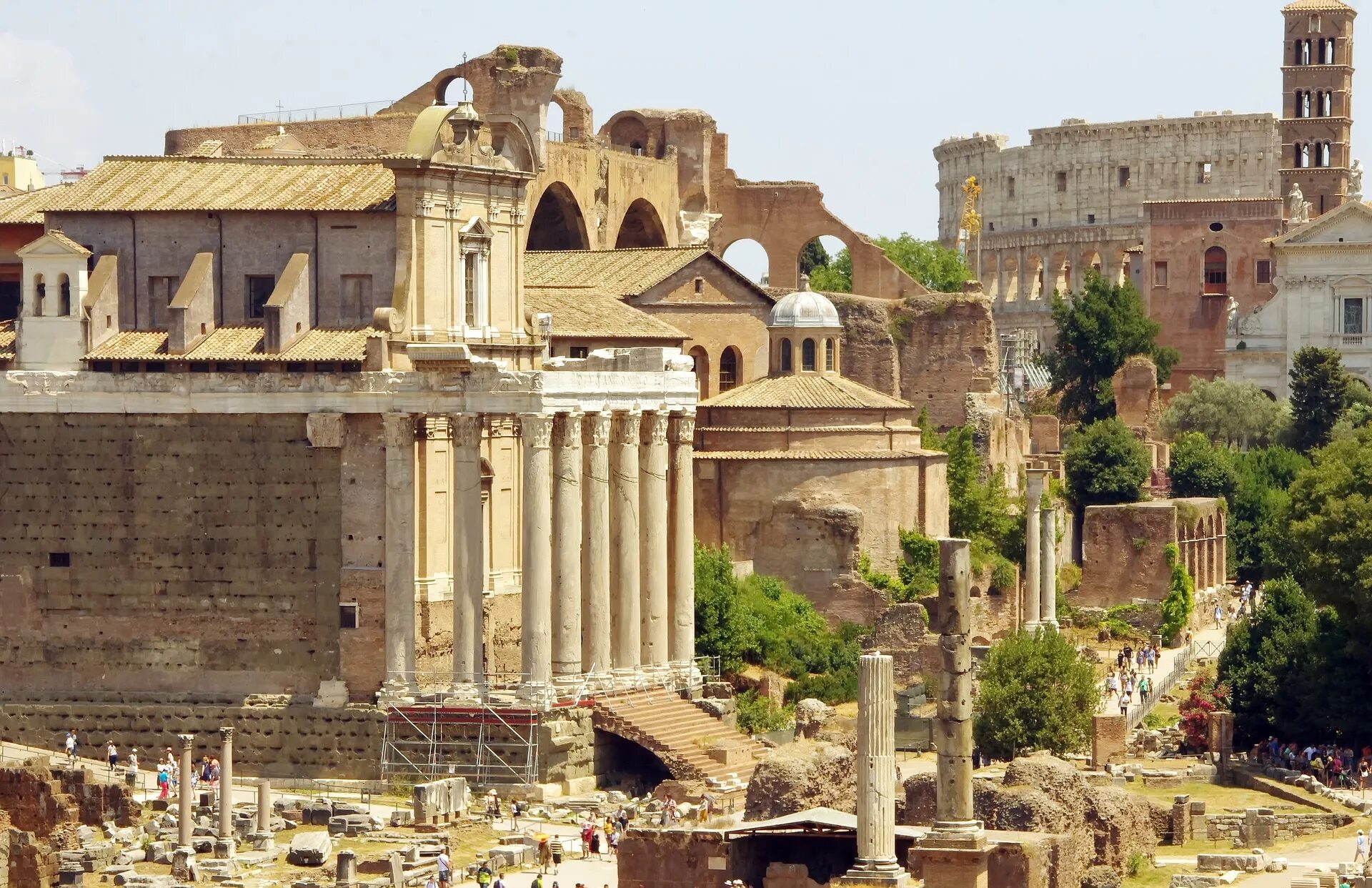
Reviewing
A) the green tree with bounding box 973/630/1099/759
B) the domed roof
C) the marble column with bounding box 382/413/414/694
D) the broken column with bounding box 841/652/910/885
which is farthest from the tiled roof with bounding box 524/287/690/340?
the broken column with bounding box 841/652/910/885

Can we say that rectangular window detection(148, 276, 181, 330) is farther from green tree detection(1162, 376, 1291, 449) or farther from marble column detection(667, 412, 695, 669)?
green tree detection(1162, 376, 1291, 449)

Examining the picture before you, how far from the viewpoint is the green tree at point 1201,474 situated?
9438 cm

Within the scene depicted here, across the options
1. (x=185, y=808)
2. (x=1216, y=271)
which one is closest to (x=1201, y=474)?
(x=1216, y=271)

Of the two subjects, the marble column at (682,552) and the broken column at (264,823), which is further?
the marble column at (682,552)

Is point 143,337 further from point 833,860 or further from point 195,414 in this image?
Result: point 833,860

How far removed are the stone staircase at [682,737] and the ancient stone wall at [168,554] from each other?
4896 mm

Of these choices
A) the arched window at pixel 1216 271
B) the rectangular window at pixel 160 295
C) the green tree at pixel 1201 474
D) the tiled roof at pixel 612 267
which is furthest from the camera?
the arched window at pixel 1216 271

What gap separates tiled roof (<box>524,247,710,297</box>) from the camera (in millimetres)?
77625

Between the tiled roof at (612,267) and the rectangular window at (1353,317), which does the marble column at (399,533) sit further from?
the rectangular window at (1353,317)

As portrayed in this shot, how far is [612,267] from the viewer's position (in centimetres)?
7925

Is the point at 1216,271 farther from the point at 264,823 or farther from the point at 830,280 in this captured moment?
the point at 264,823

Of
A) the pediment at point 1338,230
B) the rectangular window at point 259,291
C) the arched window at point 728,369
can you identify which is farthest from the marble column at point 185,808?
the pediment at point 1338,230

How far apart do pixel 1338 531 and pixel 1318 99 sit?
177 feet

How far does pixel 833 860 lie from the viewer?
5034 centimetres
